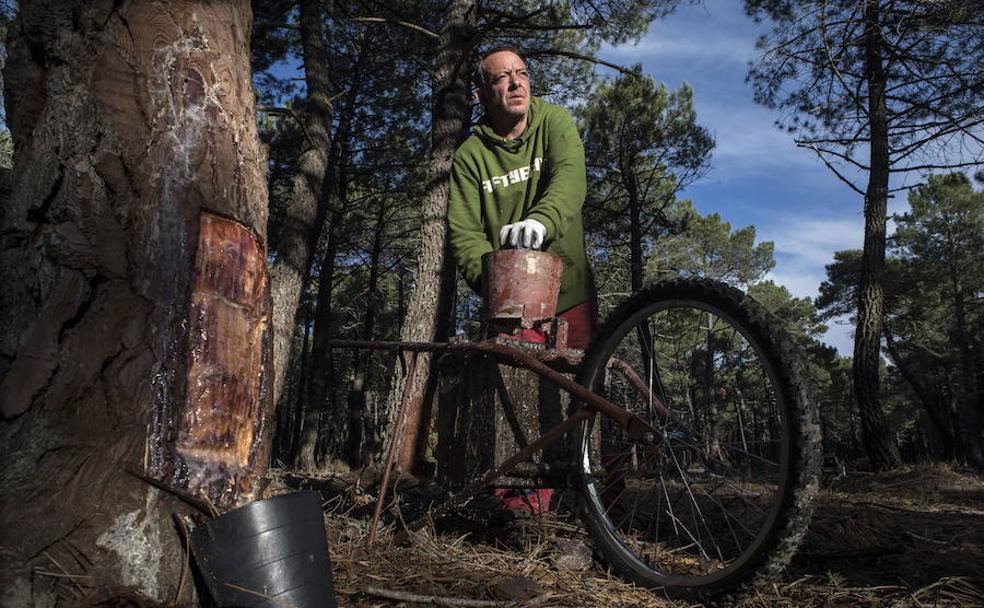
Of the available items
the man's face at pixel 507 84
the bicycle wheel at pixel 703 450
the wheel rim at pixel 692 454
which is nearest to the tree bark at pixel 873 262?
the bicycle wheel at pixel 703 450

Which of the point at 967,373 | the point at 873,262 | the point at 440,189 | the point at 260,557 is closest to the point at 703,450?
the point at 260,557

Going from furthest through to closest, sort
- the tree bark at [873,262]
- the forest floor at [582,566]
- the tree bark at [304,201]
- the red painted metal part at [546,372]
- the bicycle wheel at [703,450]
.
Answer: the tree bark at [873,262] < the tree bark at [304,201] < the red painted metal part at [546,372] < the forest floor at [582,566] < the bicycle wheel at [703,450]

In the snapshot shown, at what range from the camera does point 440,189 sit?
720 cm

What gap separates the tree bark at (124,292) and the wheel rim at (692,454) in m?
1.28

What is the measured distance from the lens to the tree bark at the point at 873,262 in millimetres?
8383

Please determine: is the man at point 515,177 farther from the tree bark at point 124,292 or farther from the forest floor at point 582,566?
the tree bark at point 124,292

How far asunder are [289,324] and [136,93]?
236 inches

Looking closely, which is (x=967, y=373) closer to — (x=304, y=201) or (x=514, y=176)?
(x=304, y=201)

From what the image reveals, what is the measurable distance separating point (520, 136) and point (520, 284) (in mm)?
1028

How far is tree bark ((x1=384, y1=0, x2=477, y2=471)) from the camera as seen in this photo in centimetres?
682

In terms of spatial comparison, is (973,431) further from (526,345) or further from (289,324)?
(526,345)

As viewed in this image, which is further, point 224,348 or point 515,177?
point 515,177

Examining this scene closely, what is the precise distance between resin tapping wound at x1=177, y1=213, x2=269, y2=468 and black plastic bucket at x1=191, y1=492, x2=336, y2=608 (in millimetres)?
232

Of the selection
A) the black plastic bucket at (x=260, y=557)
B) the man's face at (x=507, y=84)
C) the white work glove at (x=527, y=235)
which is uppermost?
the man's face at (x=507, y=84)
